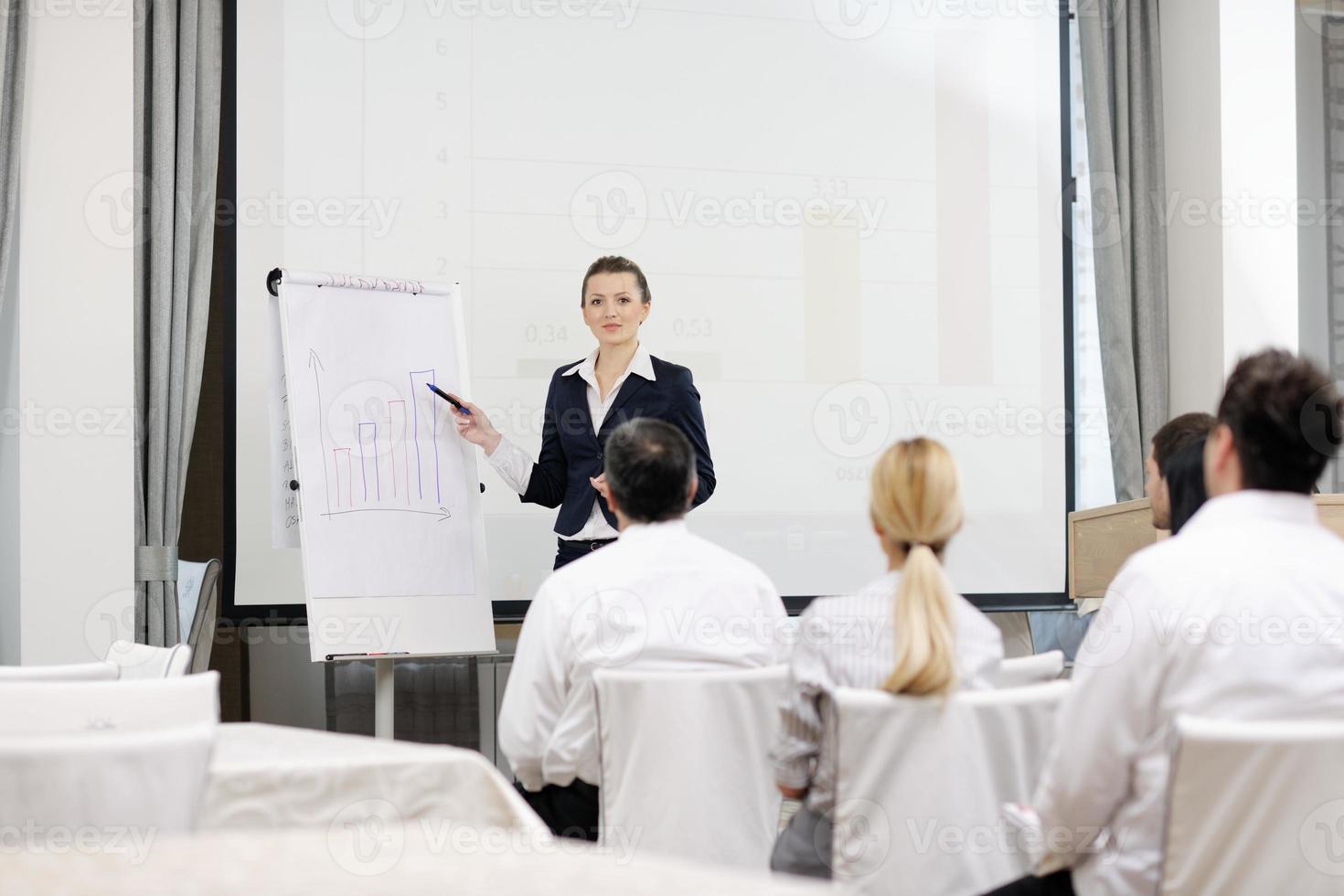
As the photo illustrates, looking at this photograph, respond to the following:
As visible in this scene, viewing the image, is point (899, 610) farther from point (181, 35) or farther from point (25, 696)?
point (181, 35)

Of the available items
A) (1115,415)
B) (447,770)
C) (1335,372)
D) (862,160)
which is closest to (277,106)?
(862,160)

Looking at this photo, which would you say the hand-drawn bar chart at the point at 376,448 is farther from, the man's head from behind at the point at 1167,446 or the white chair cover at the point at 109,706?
the man's head from behind at the point at 1167,446

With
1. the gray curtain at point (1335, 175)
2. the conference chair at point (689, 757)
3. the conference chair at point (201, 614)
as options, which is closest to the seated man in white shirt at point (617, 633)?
the conference chair at point (689, 757)

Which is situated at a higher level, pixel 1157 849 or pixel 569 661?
pixel 569 661

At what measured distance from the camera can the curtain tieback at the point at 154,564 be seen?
3717 mm

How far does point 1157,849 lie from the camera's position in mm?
1453

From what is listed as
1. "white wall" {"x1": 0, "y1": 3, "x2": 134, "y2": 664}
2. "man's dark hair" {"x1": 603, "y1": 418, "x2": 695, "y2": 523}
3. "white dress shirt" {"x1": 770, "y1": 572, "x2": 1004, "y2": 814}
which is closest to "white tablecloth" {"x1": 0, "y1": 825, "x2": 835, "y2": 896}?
"white dress shirt" {"x1": 770, "y1": 572, "x2": 1004, "y2": 814}

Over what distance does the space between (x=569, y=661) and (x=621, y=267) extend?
168 centimetres

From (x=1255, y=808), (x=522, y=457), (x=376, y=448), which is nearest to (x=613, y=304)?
(x=522, y=457)

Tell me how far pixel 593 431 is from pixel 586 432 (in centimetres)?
2

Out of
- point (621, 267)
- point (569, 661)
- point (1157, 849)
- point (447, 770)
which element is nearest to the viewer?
point (1157, 849)

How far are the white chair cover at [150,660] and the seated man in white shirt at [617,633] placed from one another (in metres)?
0.89

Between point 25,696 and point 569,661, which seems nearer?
point 25,696

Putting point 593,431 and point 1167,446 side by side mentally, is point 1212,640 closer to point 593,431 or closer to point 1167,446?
point 1167,446
